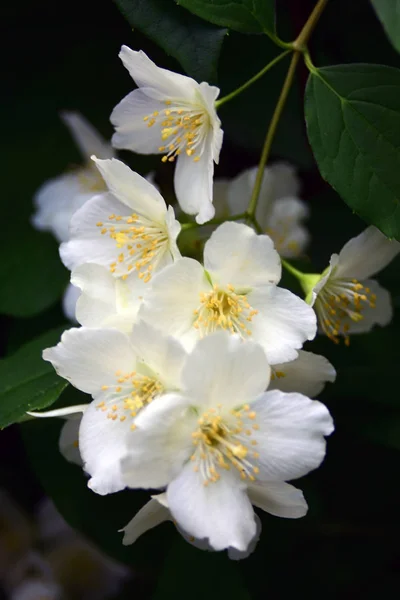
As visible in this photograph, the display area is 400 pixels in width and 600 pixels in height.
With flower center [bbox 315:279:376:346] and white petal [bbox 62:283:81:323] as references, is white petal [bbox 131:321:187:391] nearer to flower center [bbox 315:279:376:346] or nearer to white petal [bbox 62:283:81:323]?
flower center [bbox 315:279:376:346]

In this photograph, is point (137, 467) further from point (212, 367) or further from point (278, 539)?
point (278, 539)

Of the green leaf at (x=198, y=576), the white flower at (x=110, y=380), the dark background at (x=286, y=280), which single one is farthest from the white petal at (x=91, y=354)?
the green leaf at (x=198, y=576)

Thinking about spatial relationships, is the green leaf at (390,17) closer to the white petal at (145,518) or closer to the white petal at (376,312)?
the white petal at (376,312)

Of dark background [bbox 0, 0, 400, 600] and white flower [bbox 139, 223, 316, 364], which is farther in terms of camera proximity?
dark background [bbox 0, 0, 400, 600]

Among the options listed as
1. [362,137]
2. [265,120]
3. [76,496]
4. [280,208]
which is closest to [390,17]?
[362,137]

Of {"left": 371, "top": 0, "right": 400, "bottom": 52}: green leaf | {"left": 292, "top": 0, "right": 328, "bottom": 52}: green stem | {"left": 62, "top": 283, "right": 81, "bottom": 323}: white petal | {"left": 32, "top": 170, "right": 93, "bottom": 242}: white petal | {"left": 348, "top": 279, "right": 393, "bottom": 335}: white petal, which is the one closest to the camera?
{"left": 371, "top": 0, "right": 400, "bottom": 52}: green leaf

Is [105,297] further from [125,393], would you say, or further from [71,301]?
[71,301]

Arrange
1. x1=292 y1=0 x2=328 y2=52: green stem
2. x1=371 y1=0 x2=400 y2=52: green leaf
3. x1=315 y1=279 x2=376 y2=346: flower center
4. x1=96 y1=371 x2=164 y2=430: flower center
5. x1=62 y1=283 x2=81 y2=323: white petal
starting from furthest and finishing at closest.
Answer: x1=62 y1=283 x2=81 y2=323: white petal
x1=315 y1=279 x2=376 y2=346: flower center
x1=292 y1=0 x2=328 y2=52: green stem
x1=96 y1=371 x2=164 y2=430: flower center
x1=371 y1=0 x2=400 y2=52: green leaf

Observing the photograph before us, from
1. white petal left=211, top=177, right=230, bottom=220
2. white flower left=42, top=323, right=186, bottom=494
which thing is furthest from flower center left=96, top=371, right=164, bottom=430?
white petal left=211, top=177, right=230, bottom=220
